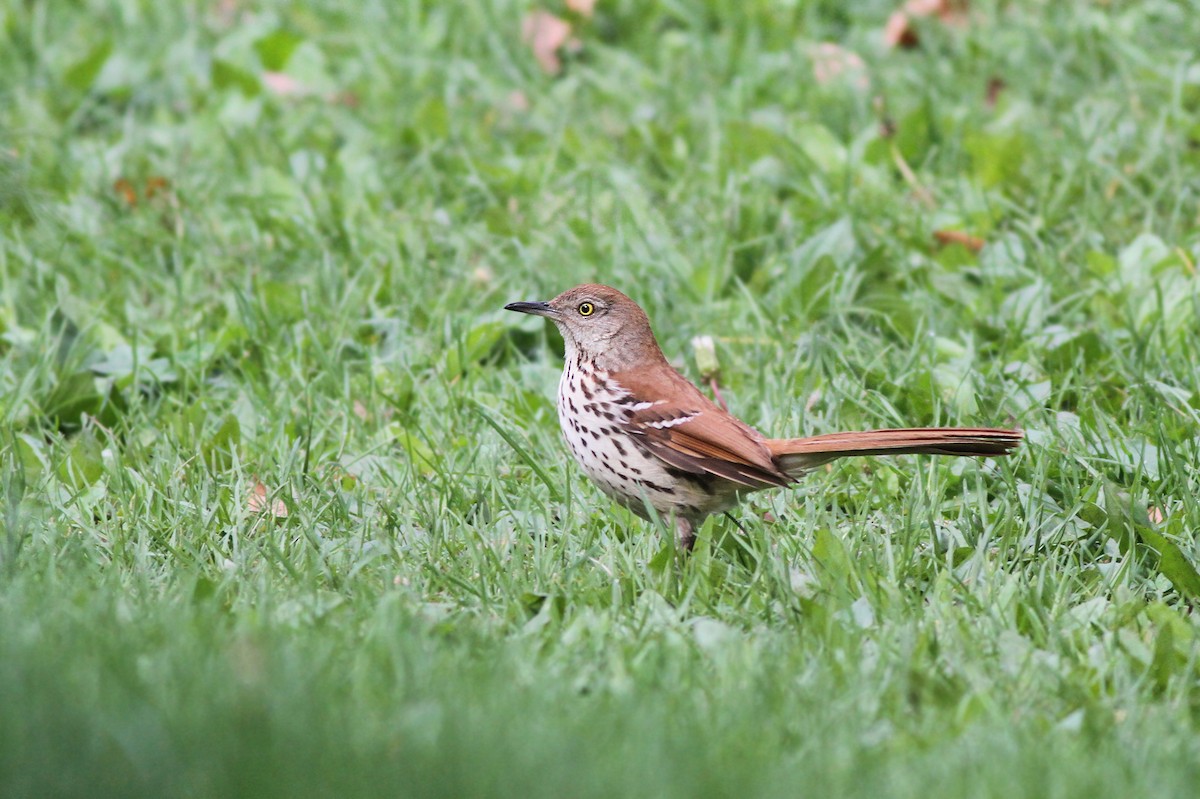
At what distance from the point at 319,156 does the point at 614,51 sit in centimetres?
176

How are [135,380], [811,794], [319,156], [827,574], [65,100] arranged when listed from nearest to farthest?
[811,794], [827,574], [135,380], [319,156], [65,100]

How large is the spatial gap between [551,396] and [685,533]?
1122 mm

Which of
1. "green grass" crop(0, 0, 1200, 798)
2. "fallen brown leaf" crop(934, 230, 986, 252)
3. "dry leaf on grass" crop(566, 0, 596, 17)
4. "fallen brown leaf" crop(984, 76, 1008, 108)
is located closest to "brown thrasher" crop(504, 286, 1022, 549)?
"green grass" crop(0, 0, 1200, 798)

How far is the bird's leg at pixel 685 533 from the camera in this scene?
405cm

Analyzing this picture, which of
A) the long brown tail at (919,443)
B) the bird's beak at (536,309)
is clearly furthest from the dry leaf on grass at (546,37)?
the long brown tail at (919,443)

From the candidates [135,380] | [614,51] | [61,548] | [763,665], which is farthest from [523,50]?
[763,665]

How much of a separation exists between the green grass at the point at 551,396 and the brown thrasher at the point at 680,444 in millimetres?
137

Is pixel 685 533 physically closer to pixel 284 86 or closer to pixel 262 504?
pixel 262 504

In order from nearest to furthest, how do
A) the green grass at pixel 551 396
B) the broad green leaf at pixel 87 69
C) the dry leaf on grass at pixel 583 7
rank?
1. the green grass at pixel 551 396
2. the broad green leaf at pixel 87 69
3. the dry leaf on grass at pixel 583 7

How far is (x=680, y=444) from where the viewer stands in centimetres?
400

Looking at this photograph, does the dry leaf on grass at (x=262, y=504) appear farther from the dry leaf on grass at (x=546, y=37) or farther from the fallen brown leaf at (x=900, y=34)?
the fallen brown leaf at (x=900, y=34)

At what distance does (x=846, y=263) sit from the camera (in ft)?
18.3

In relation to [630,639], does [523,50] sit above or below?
above

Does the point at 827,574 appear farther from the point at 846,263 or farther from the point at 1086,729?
the point at 846,263
